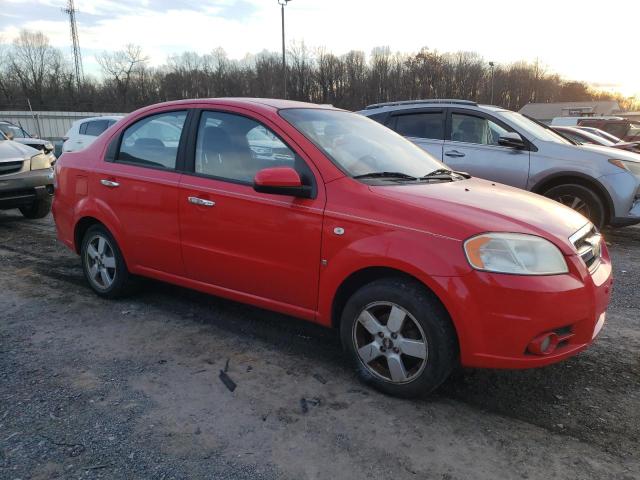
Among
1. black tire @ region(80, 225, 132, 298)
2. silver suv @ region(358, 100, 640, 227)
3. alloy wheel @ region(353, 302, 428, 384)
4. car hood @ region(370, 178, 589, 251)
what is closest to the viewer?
car hood @ region(370, 178, 589, 251)

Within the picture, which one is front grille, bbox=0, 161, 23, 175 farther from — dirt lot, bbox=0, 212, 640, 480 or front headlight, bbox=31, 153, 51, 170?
dirt lot, bbox=0, 212, 640, 480

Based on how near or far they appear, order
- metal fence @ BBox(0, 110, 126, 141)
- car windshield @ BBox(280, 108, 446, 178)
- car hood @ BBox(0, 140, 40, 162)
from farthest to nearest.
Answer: metal fence @ BBox(0, 110, 126, 141) → car hood @ BBox(0, 140, 40, 162) → car windshield @ BBox(280, 108, 446, 178)

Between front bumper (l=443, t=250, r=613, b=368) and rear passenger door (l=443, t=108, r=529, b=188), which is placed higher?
rear passenger door (l=443, t=108, r=529, b=188)

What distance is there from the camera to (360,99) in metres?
82.4

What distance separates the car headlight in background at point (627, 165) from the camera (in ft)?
21.5

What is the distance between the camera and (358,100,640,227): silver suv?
651 centimetres

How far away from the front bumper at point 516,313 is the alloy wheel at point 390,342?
249 mm

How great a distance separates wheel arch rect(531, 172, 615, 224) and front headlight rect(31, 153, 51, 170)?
23.8ft

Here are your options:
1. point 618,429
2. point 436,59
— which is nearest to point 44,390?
point 618,429

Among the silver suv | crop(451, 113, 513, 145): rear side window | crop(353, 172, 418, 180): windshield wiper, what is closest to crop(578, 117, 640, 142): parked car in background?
the silver suv

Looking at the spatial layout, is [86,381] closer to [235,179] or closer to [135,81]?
[235,179]

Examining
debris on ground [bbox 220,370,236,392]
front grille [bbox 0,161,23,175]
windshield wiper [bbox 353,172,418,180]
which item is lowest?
debris on ground [bbox 220,370,236,392]

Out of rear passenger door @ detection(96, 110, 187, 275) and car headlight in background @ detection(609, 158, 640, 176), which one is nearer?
rear passenger door @ detection(96, 110, 187, 275)

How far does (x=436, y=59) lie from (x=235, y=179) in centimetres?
8729
